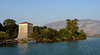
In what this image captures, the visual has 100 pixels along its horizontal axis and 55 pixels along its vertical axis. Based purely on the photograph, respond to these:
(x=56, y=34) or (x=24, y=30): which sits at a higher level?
(x=24, y=30)

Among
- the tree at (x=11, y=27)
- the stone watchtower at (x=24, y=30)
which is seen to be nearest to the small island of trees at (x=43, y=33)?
the tree at (x=11, y=27)

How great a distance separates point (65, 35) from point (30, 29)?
1143 inches

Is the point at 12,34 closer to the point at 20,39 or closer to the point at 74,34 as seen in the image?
the point at 20,39

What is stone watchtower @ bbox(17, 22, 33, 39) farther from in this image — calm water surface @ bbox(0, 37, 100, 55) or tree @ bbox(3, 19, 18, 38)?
calm water surface @ bbox(0, 37, 100, 55)

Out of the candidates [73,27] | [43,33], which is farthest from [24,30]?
[73,27]

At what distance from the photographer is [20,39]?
276 feet

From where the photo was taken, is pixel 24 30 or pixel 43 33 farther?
pixel 43 33

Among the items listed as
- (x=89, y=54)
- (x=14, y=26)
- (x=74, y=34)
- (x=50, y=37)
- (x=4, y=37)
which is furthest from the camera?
(x=74, y=34)

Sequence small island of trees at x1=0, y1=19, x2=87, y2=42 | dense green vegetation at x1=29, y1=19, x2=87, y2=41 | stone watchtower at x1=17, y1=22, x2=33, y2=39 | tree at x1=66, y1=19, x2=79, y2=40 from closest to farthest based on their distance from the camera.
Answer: stone watchtower at x1=17, y1=22, x2=33, y2=39 < small island of trees at x1=0, y1=19, x2=87, y2=42 < dense green vegetation at x1=29, y1=19, x2=87, y2=41 < tree at x1=66, y1=19, x2=79, y2=40

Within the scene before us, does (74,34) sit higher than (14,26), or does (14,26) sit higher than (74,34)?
(14,26)

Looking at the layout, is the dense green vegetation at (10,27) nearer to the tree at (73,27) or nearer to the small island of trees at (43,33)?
the small island of trees at (43,33)

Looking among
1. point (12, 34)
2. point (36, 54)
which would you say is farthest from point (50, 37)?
point (36, 54)

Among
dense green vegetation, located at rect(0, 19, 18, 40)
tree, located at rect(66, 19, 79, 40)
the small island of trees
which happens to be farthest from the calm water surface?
tree, located at rect(66, 19, 79, 40)

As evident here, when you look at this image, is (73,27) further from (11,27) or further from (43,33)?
A: (11,27)
